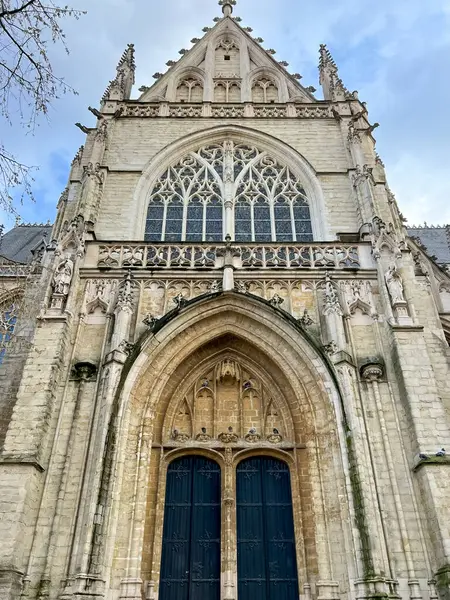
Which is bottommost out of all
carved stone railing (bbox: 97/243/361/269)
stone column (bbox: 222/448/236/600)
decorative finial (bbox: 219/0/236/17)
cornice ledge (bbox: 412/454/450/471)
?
stone column (bbox: 222/448/236/600)

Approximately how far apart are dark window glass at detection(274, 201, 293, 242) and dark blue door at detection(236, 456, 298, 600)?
6.16 meters

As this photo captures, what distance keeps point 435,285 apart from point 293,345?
22.9 feet

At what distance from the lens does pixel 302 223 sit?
14.3 metres

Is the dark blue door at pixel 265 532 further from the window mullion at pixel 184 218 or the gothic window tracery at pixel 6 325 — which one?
the window mullion at pixel 184 218

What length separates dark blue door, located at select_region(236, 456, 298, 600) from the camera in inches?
357

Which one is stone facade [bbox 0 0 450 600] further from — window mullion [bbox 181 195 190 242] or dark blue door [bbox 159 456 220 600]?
window mullion [bbox 181 195 190 242]

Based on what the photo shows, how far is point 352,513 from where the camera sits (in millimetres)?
8586

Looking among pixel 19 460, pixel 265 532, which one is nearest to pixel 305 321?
pixel 265 532

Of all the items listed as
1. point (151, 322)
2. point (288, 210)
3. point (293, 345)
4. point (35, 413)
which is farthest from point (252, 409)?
point (288, 210)

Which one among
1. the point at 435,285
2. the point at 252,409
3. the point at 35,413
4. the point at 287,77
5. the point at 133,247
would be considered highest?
the point at 287,77

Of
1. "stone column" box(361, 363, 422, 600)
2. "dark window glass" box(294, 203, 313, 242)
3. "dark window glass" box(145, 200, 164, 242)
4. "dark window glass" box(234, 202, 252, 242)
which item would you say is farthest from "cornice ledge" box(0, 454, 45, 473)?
"dark window glass" box(294, 203, 313, 242)

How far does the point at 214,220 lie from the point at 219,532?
8106mm

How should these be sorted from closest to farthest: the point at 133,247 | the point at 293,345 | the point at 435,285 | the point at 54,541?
the point at 54,541, the point at 293,345, the point at 133,247, the point at 435,285

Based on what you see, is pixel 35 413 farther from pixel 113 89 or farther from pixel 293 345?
pixel 113 89
